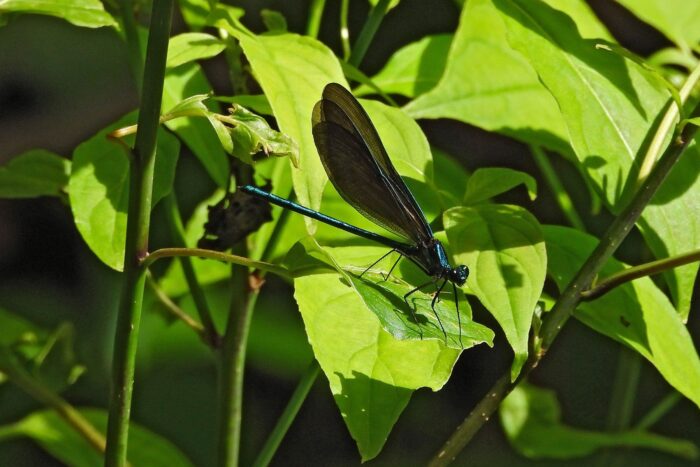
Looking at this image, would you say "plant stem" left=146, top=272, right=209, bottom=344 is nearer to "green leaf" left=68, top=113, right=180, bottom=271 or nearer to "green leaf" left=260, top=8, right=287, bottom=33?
"green leaf" left=68, top=113, right=180, bottom=271

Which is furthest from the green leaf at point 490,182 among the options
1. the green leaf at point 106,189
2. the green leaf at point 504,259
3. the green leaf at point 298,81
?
the green leaf at point 106,189

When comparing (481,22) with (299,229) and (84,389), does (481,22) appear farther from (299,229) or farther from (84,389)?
Result: (84,389)

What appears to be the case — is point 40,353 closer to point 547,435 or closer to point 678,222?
point 678,222

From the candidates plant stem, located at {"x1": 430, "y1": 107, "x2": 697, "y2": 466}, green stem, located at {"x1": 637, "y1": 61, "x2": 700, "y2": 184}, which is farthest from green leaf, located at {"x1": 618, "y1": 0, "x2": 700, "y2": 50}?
plant stem, located at {"x1": 430, "y1": 107, "x2": 697, "y2": 466}

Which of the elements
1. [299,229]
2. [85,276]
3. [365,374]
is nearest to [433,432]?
[85,276]

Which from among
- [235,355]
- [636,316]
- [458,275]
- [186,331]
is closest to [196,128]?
[235,355]
